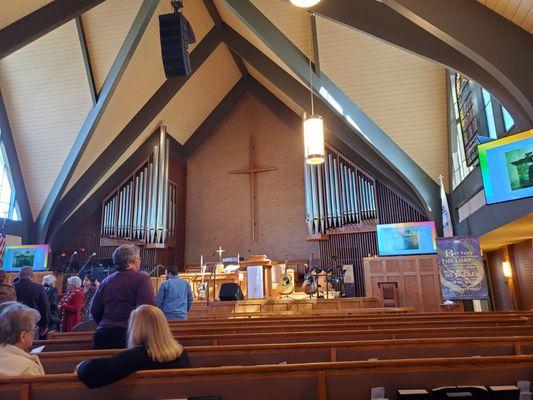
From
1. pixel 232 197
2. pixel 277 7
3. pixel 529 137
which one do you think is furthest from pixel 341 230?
pixel 529 137

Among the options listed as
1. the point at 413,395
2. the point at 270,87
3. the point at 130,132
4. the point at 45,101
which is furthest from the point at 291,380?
the point at 270,87

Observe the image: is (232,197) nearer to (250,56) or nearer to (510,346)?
(250,56)

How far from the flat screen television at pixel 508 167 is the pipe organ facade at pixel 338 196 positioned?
5365 mm

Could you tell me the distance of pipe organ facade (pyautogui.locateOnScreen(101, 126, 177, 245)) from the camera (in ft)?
36.3

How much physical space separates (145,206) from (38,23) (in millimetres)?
5332

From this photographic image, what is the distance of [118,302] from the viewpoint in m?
2.67

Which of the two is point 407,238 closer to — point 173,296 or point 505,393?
point 173,296

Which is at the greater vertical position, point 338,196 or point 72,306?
point 338,196

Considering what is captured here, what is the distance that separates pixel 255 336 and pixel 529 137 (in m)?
3.78

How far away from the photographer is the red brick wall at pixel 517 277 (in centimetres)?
759

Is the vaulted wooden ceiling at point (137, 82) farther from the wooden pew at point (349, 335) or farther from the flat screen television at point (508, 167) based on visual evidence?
the wooden pew at point (349, 335)

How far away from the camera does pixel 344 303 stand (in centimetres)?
626

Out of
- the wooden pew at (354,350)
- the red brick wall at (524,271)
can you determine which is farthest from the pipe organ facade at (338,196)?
the wooden pew at (354,350)

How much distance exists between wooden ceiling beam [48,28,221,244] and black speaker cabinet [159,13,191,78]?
360 centimetres
